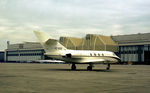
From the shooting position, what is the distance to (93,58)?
43.9 metres

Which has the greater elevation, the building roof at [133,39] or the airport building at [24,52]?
the building roof at [133,39]

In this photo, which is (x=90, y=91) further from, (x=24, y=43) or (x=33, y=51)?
(x=24, y=43)

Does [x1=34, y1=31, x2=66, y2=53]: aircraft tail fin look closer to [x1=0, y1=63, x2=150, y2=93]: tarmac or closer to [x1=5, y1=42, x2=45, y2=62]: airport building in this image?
[x1=0, y1=63, x2=150, y2=93]: tarmac

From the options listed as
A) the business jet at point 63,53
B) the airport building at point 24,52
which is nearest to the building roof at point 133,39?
the airport building at point 24,52

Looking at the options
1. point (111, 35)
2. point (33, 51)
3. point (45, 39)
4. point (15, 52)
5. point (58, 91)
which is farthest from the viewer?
point (15, 52)

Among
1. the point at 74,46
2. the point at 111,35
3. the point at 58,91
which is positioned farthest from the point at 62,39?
the point at 58,91

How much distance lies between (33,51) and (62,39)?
2962 centimetres

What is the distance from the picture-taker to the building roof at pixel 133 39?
114 meters

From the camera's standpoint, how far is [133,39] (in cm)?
12150

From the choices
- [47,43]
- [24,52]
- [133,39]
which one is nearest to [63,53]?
[47,43]

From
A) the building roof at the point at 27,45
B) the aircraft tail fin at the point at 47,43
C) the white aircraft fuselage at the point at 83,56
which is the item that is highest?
the building roof at the point at 27,45

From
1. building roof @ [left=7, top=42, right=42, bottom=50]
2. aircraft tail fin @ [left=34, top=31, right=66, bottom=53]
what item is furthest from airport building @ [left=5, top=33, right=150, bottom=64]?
aircraft tail fin @ [left=34, top=31, right=66, bottom=53]

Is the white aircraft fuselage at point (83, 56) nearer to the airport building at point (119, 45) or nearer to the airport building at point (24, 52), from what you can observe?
the airport building at point (119, 45)

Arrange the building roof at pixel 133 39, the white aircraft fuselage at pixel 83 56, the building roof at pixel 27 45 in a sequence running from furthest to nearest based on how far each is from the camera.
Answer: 1. the building roof at pixel 27 45
2. the building roof at pixel 133 39
3. the white aircraft fuselage at pixel 83 56
